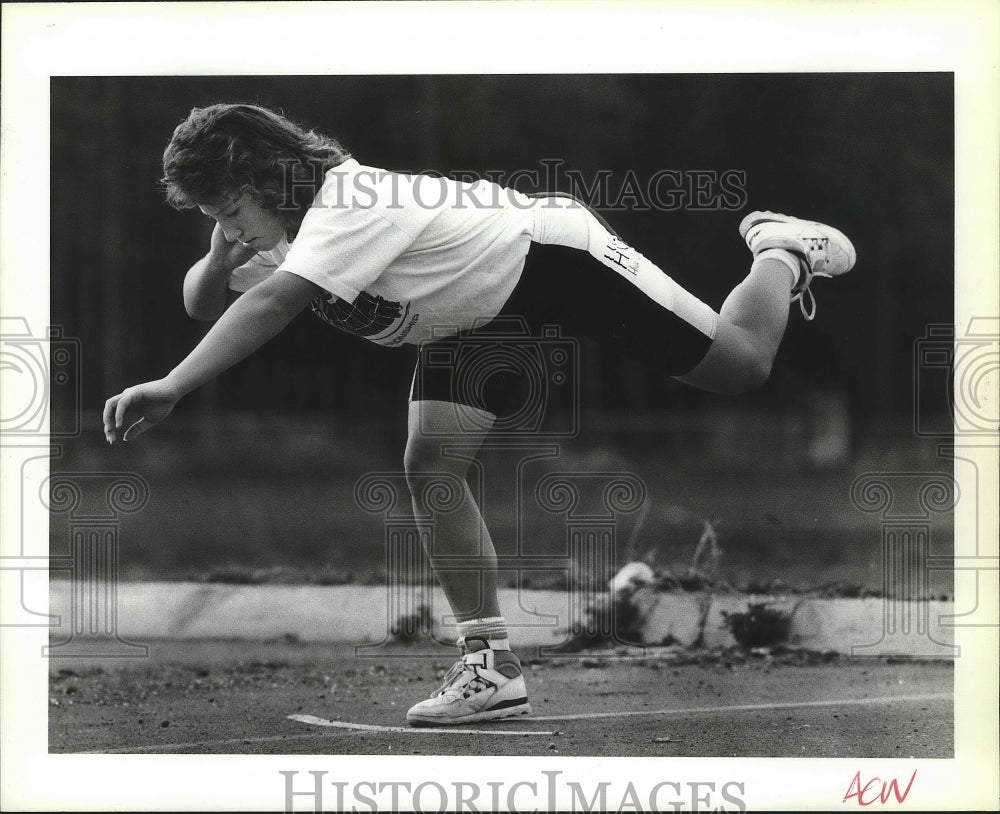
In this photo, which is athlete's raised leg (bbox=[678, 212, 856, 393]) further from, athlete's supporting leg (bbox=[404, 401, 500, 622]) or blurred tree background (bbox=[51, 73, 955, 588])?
athlete's supporting leg (bbox=[404, 401, 500, 622])

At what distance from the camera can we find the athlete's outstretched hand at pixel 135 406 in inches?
113

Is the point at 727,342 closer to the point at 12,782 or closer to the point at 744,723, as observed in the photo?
the point at 744,723

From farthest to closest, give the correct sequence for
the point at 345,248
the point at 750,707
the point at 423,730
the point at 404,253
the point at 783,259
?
the point at 750,707 → the point at 783,259 → the point at 423,730 → the point at 404,253 → the point at 345,248

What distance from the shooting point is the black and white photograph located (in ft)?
10.3

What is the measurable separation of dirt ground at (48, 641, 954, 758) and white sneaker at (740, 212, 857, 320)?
3.81 feet

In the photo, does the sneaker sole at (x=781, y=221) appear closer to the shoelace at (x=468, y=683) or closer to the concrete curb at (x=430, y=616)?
the concrete curb at (x=430, y=616)

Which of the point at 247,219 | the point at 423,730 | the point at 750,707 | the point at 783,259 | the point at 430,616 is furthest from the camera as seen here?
the point at 430,616

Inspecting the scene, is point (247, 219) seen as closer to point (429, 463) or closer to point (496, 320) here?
point (496, 320)

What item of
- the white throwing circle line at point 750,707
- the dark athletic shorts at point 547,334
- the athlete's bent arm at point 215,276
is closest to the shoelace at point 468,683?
the white throwing circle line at point 750,707

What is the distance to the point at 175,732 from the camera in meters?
3.44

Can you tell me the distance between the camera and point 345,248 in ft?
9.95

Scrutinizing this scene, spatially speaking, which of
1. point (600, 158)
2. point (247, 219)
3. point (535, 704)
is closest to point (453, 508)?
point (535, 704)

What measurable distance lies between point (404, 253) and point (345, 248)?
0.18 metres

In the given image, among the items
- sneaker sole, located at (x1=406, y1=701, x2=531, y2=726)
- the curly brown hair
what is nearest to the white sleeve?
the curly brown hair
